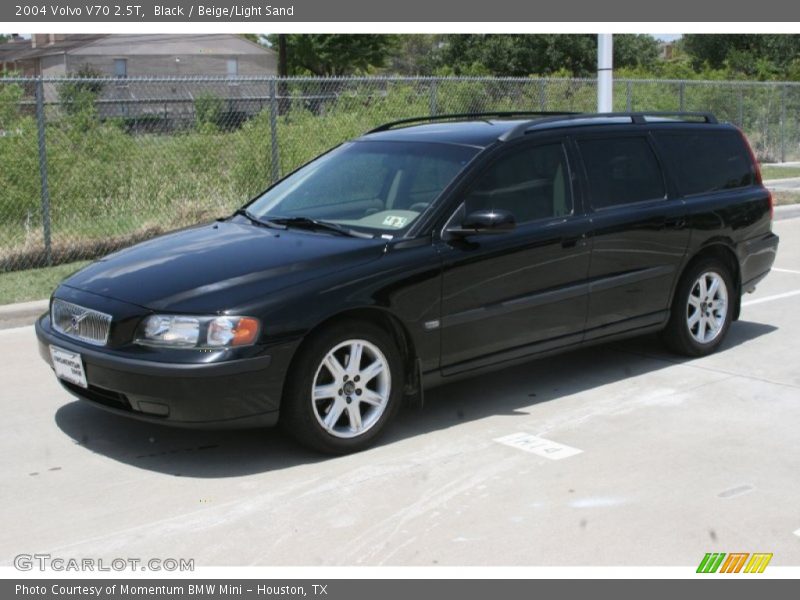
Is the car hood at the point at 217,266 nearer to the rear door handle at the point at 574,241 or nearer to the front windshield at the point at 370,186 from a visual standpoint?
the front windshield at the point at 370,186

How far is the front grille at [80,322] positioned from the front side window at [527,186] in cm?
208

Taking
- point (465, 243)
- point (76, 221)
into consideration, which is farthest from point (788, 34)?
point (465, 243)

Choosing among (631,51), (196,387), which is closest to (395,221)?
(196,387)

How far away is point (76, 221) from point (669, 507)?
341 inches

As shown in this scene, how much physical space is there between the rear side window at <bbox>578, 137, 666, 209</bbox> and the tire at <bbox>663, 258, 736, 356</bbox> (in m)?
0.66

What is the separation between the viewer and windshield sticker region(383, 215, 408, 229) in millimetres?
5848

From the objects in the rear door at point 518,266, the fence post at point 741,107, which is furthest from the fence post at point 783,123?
the rear door at point 518,266

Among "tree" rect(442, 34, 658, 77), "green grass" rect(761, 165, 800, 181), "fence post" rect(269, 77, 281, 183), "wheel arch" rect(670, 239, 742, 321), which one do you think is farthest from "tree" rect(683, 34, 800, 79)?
"wheel arch" rect(670, 239, 742, 321)

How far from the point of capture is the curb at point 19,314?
8711mm

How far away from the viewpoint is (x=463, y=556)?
13.8 feet

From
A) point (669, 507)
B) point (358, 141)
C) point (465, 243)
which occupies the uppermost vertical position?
point (358, 141)

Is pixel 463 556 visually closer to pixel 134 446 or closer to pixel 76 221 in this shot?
pixel 134 446

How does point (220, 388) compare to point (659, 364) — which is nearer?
point (220, 388)

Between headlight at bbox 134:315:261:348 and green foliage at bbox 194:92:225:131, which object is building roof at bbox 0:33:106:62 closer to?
green foliage at bbox 194:92:225:131
